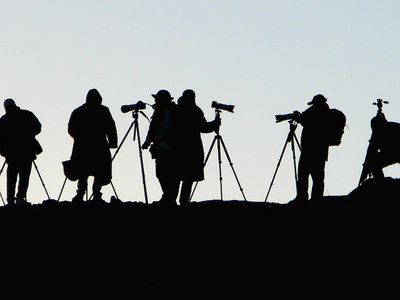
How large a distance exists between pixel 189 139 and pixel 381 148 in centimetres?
396

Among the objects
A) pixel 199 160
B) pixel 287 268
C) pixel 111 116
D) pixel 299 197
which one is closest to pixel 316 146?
pixel 299 197

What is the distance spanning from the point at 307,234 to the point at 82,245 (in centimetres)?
272

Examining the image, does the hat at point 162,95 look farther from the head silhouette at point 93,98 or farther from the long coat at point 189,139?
the head silhouette at point 93,98

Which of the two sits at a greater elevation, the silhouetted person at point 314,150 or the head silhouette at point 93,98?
the head silhouette at point 93,98

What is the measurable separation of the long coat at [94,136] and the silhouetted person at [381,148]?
4.82 metres

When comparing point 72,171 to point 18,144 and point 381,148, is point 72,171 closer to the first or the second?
point 18,144

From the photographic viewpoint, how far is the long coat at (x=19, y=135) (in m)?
16.1

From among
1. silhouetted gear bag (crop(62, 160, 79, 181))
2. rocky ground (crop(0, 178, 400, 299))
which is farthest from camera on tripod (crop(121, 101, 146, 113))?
rocky ground (crop(0, 178, 400, 299))

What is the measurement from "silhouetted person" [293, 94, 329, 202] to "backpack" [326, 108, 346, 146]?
0.06 meters

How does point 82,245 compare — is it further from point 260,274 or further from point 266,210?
point 266,210

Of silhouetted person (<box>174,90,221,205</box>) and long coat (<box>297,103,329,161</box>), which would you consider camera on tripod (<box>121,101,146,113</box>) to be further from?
long coat (<box>297,103,329,161</box>)

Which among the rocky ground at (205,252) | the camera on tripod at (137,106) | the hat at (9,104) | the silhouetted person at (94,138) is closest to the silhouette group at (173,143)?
the silhouetted person at (94,138)

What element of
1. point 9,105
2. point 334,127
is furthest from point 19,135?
point 334,127

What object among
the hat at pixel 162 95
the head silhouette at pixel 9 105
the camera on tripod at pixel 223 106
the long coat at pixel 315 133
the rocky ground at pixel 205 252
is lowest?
the rocky ground at pixel 205 252
